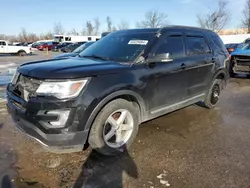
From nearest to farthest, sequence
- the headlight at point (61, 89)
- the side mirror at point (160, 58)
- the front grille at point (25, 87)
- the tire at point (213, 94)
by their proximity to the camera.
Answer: the headlight at point (61, 89), the front grille at point (25, 87), the side mirror at point (160, 58), the tire at point (213, 94)

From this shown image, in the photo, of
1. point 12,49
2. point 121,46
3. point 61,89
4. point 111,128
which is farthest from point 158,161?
point 12,49

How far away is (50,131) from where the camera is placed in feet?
9.57

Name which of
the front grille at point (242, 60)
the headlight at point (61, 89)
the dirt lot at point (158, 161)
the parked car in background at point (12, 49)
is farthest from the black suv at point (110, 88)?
the parked car in background at point (12, 49)

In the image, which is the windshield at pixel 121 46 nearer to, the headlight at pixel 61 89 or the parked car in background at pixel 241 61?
the headlight at pixel 61 89

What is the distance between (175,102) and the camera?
441 centimetres

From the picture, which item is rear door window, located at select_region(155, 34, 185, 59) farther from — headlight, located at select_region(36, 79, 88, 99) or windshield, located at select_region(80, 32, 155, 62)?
headlight, located at select_region(36, 79, 88, 99)

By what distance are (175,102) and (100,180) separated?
6.96ft

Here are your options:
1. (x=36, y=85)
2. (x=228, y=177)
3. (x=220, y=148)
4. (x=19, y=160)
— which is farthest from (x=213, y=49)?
(x=19, y=160)

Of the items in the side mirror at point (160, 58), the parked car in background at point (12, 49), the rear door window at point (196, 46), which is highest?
the rear door window at point (196, 46)

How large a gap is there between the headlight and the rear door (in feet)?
8.01

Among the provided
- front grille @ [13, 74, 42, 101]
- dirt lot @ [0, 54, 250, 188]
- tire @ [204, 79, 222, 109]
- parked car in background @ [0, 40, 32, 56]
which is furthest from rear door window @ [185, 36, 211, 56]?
parked car in background @ [0, 40, 32, 56]

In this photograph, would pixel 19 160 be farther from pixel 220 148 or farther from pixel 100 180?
pixel 220 148

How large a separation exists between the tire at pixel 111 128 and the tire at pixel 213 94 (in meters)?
2.61

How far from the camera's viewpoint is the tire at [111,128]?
324cm
